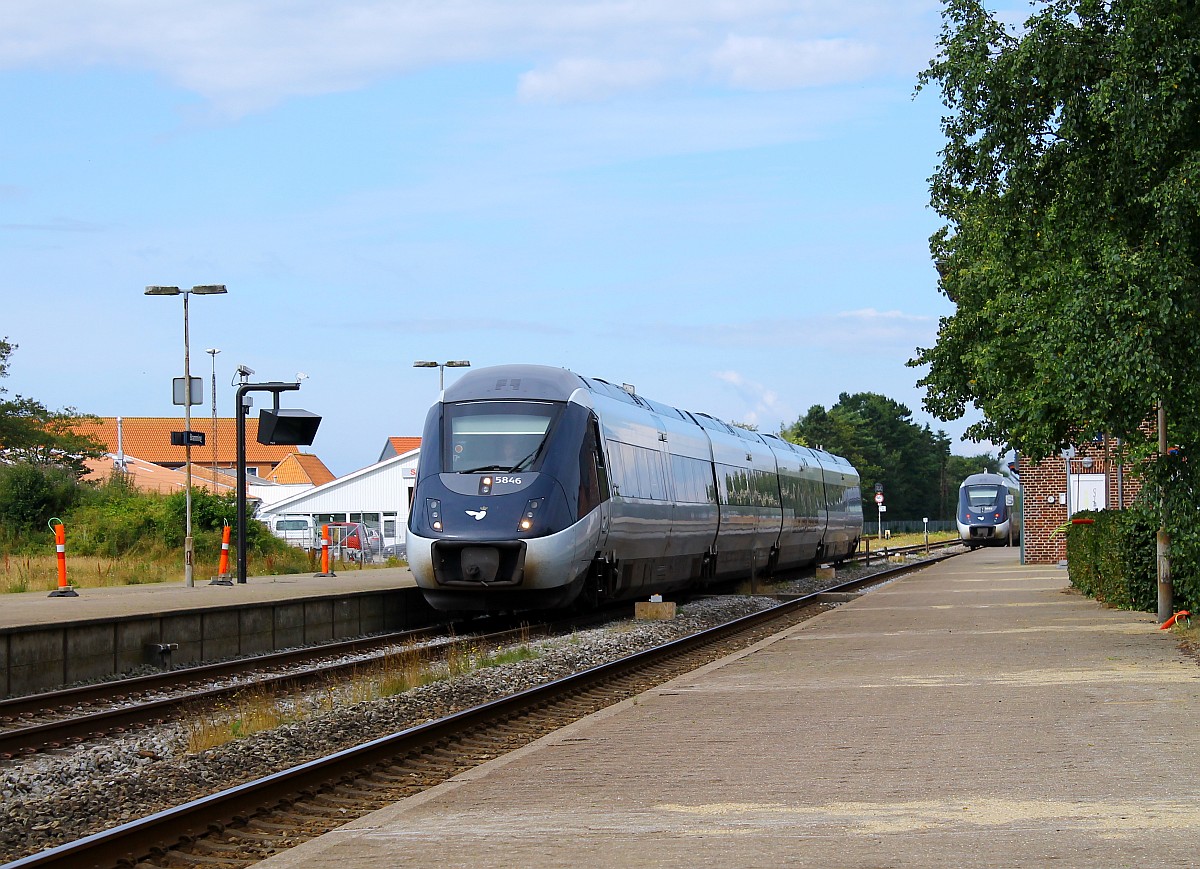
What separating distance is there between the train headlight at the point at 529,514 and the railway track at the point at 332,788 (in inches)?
185

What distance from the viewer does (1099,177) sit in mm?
17203

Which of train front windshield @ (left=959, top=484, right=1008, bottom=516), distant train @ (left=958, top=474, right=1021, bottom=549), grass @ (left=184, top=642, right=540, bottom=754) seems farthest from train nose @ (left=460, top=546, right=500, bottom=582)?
train front windshield @ (left=959, top=484, right=1008, bottom=516)

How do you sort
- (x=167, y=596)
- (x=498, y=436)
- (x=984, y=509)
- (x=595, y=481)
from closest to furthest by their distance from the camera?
(x=498, y=436)
(x=595, y=481)
(x=167, y=596)
(x=984, y=509)

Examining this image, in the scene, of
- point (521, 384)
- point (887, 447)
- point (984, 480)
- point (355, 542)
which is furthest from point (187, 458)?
point (887, 447)

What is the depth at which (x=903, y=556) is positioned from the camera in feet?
200

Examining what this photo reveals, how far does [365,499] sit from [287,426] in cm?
3819

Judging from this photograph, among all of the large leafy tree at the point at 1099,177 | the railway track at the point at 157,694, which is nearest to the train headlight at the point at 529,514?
the railway track at the point at 157,694

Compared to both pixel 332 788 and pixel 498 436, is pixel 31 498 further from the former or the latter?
pixel 332 788

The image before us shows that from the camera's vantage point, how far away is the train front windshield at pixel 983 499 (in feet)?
233

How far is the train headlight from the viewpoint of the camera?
2052 cm

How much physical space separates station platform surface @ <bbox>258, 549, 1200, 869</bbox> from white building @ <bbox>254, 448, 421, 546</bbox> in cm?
5224

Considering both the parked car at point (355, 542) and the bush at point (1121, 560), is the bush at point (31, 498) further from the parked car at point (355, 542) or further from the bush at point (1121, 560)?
the bush at point (1121, 560)

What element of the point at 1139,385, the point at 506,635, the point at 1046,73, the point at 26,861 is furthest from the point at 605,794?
the point at 506,635

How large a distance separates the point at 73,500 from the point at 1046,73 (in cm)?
3806
